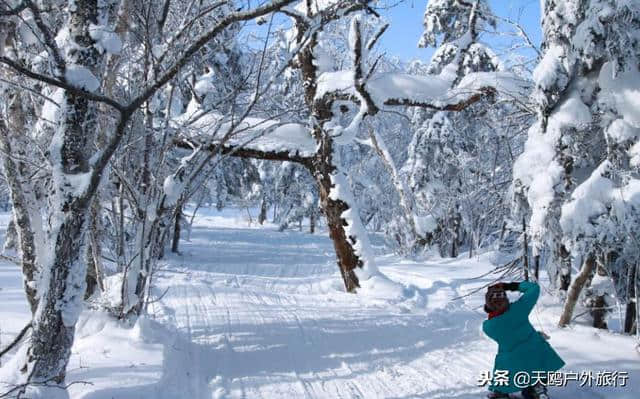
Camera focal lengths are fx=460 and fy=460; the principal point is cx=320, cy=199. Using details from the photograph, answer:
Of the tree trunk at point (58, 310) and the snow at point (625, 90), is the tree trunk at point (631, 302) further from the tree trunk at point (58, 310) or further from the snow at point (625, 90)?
the tree trunk at point (58, 310)

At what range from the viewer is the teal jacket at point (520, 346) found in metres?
3.65

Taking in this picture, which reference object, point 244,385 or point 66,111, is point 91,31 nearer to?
point 66,111

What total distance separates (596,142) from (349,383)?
3.95 meters

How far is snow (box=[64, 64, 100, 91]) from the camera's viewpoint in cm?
297

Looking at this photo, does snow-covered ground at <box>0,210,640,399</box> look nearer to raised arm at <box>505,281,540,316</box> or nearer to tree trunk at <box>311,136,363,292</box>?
tree trunk at <box>311,136,363,292</box>

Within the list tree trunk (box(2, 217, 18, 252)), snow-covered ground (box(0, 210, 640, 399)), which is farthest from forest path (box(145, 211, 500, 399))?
tree trunk (box(2, 217, 18, 252))

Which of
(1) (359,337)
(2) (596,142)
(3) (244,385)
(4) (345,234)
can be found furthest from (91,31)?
(4) (345,234)

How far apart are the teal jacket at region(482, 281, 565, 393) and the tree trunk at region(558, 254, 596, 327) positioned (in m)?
1.74

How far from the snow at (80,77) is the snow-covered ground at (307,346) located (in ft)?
7.25

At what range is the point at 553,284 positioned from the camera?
6.42 m

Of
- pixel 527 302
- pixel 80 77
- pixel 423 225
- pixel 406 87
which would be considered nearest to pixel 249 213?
pixel 80 77

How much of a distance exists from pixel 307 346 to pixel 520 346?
255 cm

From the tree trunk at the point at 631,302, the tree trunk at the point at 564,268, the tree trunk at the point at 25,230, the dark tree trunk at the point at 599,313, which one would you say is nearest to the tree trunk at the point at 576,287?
the tree trunk at the point at 631,302

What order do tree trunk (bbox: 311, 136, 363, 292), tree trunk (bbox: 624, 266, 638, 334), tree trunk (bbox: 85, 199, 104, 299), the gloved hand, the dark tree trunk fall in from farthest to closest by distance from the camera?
tree trunk (bbox: 311, 136, 363, 292) < the dark tree trunk < tree trunk (bbox: 85, 199, 104, 299) < tree trunk (bbox: 624, 266, 638, 334) < the gloved hand
